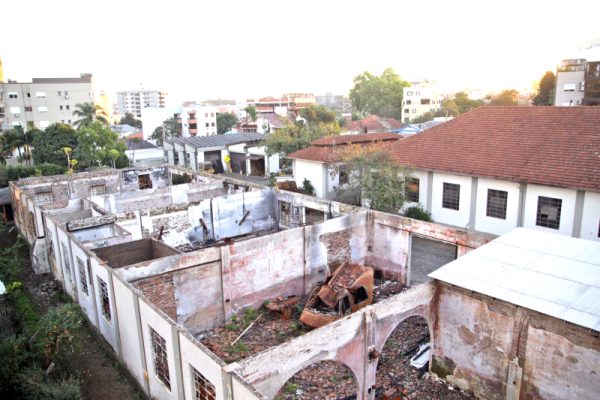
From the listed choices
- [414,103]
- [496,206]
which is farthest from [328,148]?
[414,103]

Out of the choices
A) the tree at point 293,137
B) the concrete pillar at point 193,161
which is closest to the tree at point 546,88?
the tree at point 293,137

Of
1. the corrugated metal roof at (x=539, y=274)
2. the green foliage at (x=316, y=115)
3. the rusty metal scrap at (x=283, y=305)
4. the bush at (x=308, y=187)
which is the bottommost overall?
the rusty metal scrap at (x=283, y=305)

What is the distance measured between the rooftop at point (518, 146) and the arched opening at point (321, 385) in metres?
11.5

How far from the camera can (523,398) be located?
34.8 ft

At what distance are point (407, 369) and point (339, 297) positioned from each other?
3.00m

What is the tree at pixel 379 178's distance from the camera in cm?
2083

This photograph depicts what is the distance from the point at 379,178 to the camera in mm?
21141

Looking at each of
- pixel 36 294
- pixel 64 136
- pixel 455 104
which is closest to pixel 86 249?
pixel 36 294

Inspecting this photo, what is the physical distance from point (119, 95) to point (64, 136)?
14432 centimetres

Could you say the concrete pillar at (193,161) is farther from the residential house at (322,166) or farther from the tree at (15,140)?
the residential house at (322,166)

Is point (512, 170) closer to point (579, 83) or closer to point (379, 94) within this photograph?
point (579, 83)

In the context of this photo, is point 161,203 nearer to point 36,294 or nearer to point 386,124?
point 36,294

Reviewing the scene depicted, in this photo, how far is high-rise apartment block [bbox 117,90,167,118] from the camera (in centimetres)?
16432

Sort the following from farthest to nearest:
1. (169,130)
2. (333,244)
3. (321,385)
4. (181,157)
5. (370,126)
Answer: (169,130)
(370,126)
(181,157)
(333,244)
(321,385)
